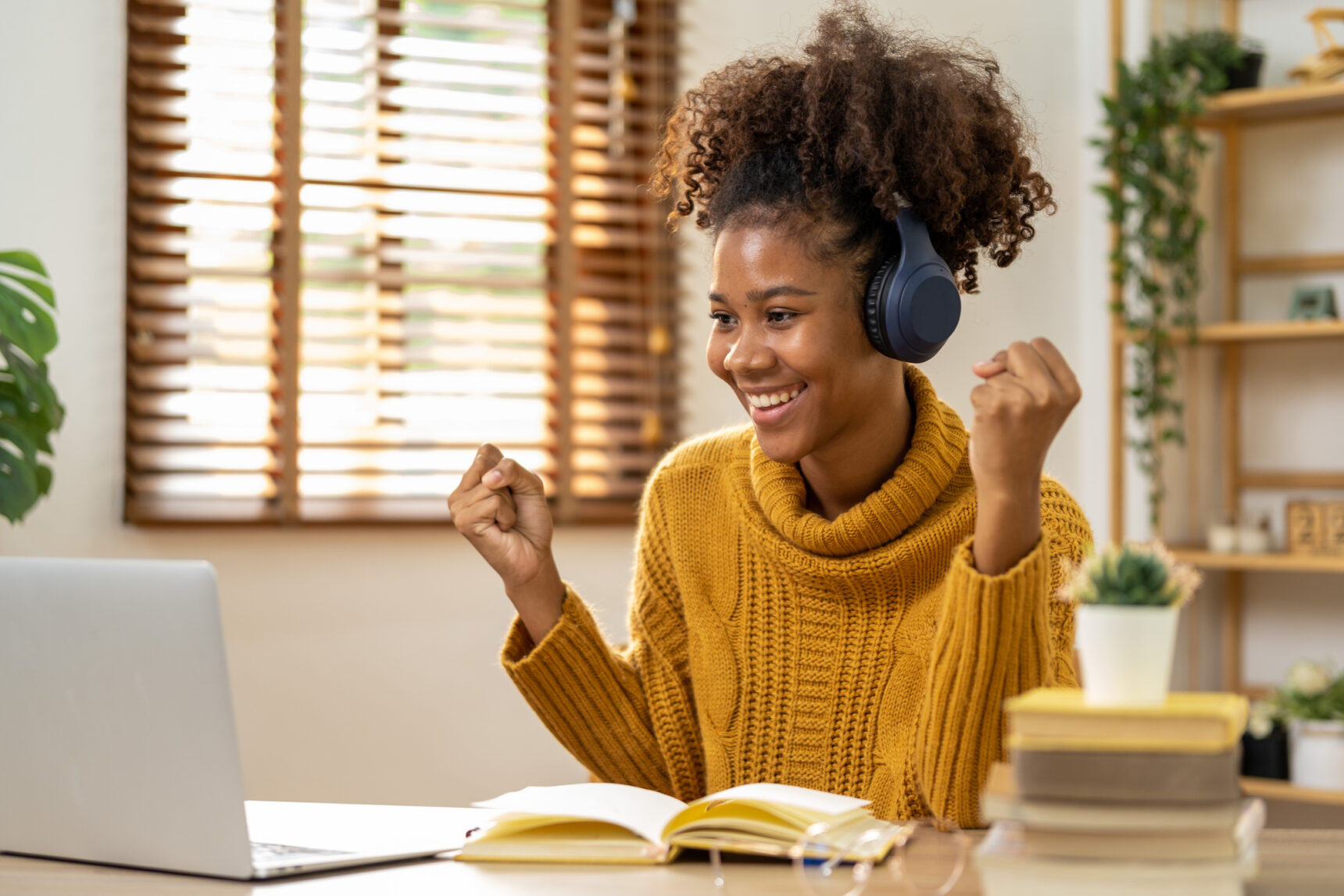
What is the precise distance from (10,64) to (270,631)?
1.13 meters

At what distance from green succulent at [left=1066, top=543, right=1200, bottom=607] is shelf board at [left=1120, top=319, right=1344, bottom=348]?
2.32 m

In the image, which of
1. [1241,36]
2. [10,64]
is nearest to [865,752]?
[10,64]

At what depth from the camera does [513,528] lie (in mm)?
1434

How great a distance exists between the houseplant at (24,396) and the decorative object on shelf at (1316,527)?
2.49 meters

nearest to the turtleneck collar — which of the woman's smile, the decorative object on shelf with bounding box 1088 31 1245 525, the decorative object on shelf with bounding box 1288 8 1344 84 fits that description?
the woman's smile

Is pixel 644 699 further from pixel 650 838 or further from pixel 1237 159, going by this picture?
pixel 1237 159

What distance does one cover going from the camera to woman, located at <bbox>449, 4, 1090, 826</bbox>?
138cm

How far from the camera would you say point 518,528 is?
144 cm

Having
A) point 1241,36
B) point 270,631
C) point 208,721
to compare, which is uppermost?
point 1241,36

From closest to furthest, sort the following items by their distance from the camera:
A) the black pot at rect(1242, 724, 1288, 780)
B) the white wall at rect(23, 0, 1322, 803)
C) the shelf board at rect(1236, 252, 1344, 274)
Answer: the white wall at rect(23, 0, 1322, 803) → the black pot at rect(1242, 724, 1288, 780) → the shelf board at rect(1236, 252, 1344, 274)

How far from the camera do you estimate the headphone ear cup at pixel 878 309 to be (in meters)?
1.36

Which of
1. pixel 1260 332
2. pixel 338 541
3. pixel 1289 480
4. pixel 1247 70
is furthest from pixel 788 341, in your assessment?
pixel 1289 480

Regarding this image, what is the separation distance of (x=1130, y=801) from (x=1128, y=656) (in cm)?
8

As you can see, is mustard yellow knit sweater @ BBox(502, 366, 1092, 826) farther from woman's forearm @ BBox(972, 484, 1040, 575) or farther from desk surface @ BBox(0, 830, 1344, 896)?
desk surface @ BBox(0, 830, 1344, 896)
